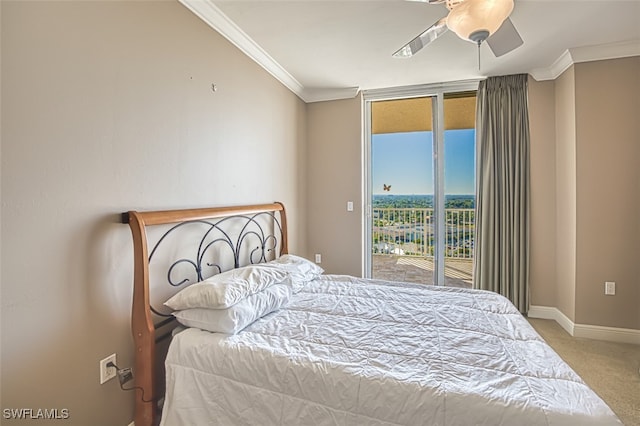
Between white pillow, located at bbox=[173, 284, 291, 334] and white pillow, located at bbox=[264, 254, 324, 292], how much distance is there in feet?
1.39

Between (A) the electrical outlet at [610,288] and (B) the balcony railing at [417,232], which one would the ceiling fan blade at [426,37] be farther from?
(A) the electrical outlet at [610,288]

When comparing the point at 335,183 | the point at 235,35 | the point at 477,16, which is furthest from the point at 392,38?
the point at 335,183

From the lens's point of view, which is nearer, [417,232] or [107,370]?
[107,370]

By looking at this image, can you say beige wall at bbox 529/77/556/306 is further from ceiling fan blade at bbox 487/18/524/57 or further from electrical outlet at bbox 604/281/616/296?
ceiling fan blade at bbox 487/18/524/57

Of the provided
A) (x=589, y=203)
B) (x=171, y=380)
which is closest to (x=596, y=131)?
(x=589, y=203)

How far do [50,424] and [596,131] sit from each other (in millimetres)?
4353

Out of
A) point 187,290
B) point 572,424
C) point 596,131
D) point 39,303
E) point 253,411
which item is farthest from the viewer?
point 596,131

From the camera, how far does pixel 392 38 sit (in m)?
2.48

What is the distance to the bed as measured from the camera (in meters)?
1.12

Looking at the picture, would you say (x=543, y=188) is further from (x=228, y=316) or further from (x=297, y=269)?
(x=228, y=316)

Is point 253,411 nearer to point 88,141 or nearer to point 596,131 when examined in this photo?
point 88,141

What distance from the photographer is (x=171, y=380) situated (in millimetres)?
1493

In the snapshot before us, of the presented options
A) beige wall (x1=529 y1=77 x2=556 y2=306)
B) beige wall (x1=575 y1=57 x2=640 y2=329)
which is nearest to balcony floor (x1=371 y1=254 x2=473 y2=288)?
beige wall (x1=529 y1=77 x2=556 y2=306)

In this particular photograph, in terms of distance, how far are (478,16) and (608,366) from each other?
278 cm
